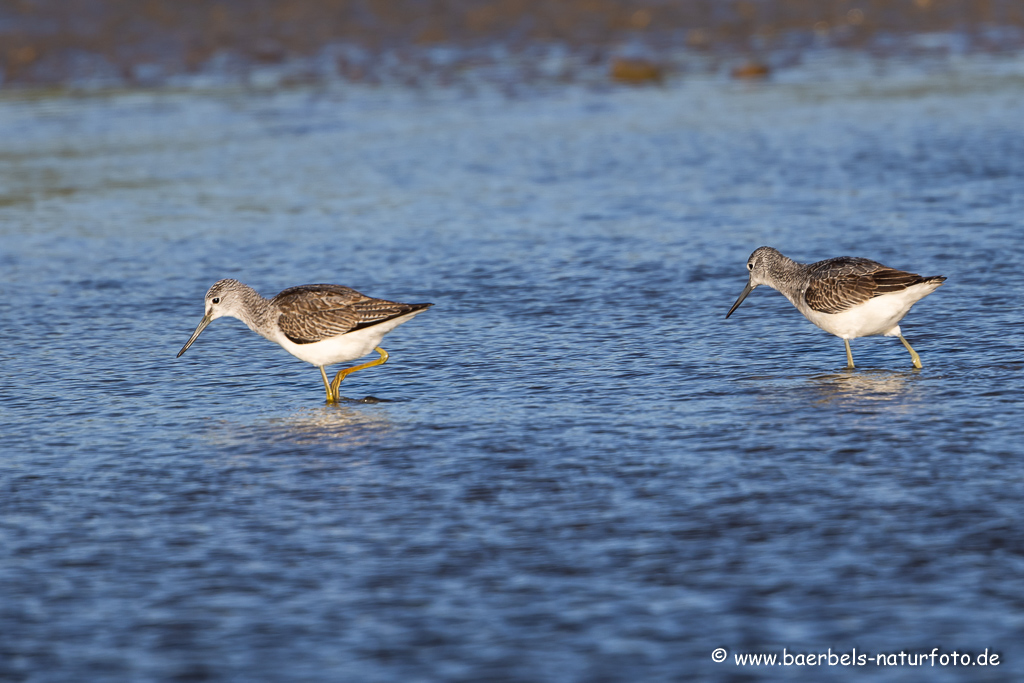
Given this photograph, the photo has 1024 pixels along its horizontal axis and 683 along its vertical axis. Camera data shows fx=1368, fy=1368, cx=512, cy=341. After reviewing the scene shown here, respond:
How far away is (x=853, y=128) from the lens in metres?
22.0

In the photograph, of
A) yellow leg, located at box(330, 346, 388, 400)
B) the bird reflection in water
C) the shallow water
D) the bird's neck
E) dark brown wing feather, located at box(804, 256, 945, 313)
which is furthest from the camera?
the bird's neck

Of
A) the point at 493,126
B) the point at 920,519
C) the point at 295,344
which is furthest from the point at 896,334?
the point at 493,126

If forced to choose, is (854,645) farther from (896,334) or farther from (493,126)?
(493,126)

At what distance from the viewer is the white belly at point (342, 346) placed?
10766mm

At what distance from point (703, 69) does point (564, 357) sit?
59.1 ft

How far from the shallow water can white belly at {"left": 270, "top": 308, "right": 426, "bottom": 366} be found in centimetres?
39

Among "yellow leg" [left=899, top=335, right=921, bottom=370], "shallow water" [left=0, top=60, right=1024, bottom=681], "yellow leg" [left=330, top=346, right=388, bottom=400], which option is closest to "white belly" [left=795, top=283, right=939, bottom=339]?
"yellow leg" [left=899, top=335, right=921, bottom=370]

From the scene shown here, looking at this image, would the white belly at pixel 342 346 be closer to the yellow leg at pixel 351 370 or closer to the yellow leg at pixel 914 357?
the yellow leg at pixel 351 370

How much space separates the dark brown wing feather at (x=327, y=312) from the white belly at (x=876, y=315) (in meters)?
3.32

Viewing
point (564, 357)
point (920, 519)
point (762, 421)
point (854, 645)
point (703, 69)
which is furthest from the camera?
point (703, 69)

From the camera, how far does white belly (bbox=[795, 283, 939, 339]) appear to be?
1082 centimetres

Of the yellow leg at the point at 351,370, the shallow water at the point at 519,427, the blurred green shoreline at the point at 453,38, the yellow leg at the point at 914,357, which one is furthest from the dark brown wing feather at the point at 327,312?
the blurred green shoreline at the point at 453,38

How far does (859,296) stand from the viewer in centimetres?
1088

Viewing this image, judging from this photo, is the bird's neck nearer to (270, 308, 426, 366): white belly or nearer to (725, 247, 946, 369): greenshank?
(725, 247, 946, 369): greenshank
